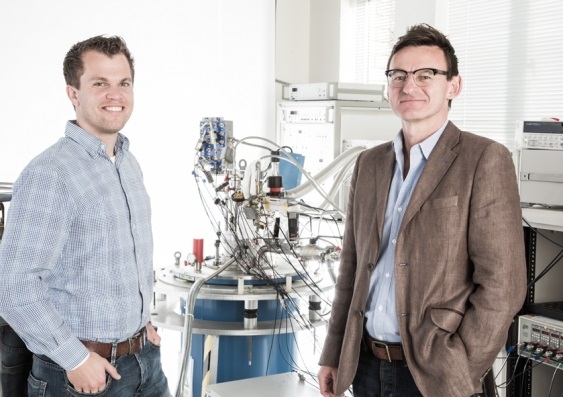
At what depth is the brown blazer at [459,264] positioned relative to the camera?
4.87 feet

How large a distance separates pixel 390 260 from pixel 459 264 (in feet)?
0.57

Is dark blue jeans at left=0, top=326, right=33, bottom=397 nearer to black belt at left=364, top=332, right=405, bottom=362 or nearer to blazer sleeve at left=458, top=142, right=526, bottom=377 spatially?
black belt at left=364, top=332, right=405, bottom=362

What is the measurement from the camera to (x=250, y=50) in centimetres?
507

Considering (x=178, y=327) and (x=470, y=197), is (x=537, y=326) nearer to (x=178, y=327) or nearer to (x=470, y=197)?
(x=470, y=197)

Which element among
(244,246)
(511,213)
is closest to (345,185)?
(244,246)

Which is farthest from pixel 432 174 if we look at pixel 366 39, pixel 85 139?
pixel 366 39

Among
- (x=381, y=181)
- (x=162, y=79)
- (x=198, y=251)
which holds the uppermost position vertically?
(x=162, y=79)

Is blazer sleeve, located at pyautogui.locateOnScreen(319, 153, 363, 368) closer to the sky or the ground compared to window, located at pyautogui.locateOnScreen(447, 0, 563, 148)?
closer to the ground

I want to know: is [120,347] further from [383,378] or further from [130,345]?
[383,378]

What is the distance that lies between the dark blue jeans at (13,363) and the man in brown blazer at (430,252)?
0.89 metres

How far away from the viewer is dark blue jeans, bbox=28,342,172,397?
5.28 ft

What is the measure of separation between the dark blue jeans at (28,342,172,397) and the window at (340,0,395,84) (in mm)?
3724

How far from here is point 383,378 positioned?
64.0 inches

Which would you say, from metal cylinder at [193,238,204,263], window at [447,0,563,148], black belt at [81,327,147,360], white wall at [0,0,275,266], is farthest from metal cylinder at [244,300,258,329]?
window at [447,0,563,148]
